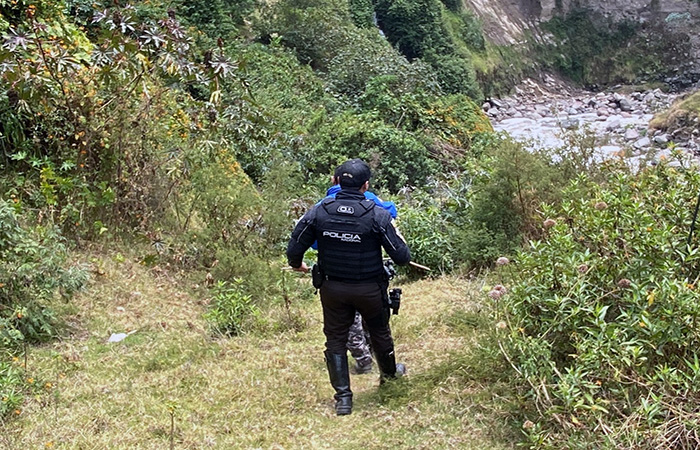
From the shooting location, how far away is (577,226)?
429cm

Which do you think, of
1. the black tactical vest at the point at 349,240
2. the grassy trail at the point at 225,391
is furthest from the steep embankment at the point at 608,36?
the black tactical vest at the point at 349,240

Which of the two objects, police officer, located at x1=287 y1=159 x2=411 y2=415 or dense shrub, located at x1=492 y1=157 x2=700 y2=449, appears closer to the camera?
dense shrub, located at x1=492 y1=157 x2=700 y2=449

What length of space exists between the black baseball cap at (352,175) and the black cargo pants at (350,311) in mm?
642

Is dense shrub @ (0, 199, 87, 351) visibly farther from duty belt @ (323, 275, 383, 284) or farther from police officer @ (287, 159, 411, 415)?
duty belt @ (323, 275, 383, 284)

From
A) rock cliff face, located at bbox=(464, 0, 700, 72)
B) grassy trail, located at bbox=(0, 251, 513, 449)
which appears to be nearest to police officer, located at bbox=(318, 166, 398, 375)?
grassy trail, located at bbox=(0, 251, 513, 449)

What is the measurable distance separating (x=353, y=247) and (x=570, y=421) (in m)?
1.62

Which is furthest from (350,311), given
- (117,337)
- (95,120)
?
(95,120)

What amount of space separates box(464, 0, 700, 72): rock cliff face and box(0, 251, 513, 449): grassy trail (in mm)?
37479

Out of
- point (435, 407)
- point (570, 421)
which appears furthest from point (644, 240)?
point (435, 407)

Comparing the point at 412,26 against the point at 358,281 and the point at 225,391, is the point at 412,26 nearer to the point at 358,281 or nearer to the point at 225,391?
the point at 358,281

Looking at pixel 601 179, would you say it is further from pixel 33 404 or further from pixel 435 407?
pixel 33 404

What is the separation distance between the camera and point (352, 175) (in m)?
4.13

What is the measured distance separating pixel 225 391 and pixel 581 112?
1209 inches

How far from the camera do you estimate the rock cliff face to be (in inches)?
1606
